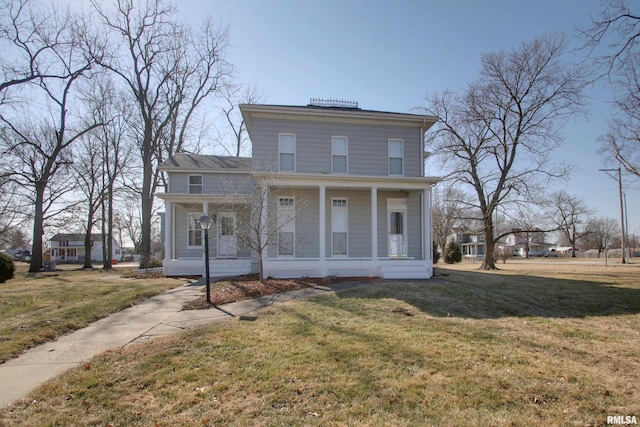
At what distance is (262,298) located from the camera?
31.2 feet

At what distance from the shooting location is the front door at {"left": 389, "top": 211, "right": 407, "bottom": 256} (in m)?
15.3

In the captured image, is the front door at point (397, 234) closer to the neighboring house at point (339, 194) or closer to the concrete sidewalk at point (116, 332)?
the neighboring house at point (339, 194)

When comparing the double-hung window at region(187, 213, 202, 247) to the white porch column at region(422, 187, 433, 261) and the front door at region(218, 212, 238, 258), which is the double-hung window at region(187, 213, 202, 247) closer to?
the front door at region(218, 212, 238, 258)

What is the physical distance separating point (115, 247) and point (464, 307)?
79.3 m

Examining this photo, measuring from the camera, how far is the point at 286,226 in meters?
14.4

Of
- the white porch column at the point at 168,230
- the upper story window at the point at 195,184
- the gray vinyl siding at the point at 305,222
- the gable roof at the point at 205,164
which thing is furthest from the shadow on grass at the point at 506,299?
the upper story window at the point at 195,184

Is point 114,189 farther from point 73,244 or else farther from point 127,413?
point 73,244

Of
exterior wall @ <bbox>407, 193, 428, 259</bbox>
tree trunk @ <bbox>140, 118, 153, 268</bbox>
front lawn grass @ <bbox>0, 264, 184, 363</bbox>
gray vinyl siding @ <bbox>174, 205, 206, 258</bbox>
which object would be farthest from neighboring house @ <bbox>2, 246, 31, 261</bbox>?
exterior wall @ <bbox>407, 193, 428, 259</bbox>

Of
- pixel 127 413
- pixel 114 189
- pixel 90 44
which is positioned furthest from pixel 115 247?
pixel 127 413

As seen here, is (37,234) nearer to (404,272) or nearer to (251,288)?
(251,288)

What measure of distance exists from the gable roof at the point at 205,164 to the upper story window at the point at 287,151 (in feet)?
13.1

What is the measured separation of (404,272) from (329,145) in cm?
601

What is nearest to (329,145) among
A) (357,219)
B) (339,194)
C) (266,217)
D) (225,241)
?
(339,194)

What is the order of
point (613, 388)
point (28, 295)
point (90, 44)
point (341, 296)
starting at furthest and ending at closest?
1. point (90, 44)
2. point (28, 295)
3. point (341, 296)
4. point (613, 388)
